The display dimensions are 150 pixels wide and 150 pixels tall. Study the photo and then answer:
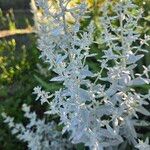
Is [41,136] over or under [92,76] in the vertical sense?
under

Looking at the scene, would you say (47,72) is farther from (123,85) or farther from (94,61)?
(123,85)

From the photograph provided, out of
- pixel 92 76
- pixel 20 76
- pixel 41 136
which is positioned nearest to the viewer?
pixel 92 76

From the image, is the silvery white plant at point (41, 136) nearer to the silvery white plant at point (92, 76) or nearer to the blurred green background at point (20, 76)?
the blurred green background at point (20, 76)

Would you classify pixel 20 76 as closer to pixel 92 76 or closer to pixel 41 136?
→ pixel 41 136

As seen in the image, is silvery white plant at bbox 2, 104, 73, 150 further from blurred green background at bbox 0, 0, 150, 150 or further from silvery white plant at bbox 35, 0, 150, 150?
silvery white plant at bbox 35, 0, 150, 150

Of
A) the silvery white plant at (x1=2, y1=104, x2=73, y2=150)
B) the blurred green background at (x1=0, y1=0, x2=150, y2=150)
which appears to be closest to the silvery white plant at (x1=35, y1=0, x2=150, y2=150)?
the silvery white plant at (x1=2, y1=104, x2=73, y2=150)

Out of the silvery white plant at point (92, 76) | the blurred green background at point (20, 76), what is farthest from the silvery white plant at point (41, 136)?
the silvery white plant at point (92, 76)

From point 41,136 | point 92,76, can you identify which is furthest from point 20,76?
point 92,76

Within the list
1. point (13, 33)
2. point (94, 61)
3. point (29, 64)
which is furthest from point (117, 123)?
point (13, 33)
